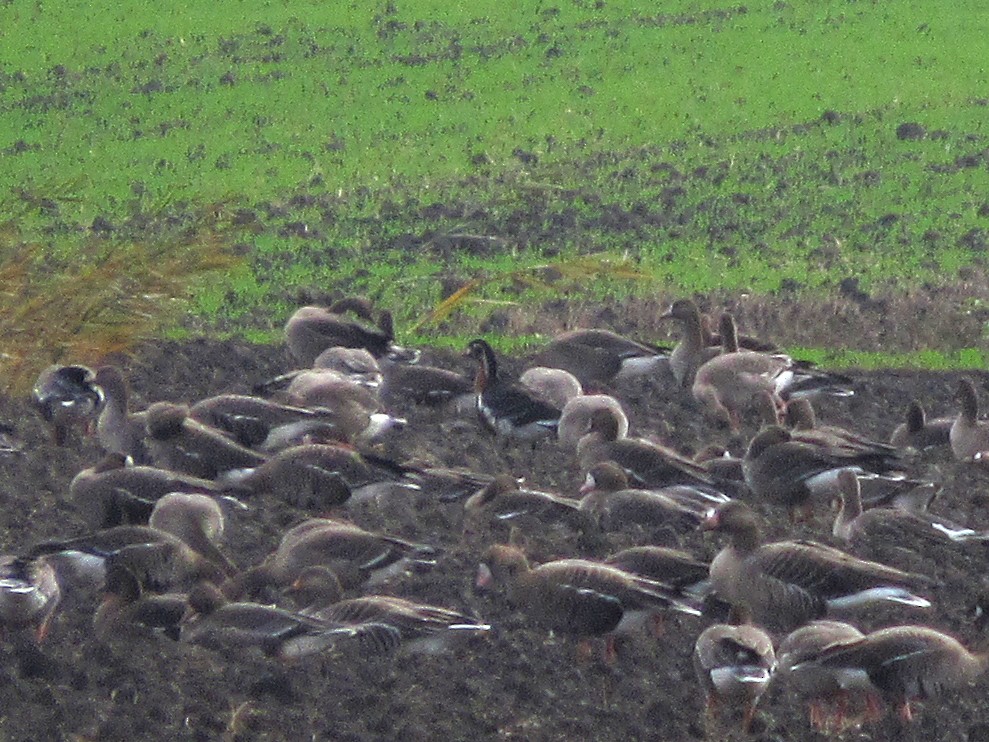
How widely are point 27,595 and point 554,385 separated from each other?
5508 millimetres

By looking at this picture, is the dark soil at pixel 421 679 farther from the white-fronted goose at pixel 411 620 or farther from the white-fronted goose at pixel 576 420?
the white-fronted goose at pixel 576 420

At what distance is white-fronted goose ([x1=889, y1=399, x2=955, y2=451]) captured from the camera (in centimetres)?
1317

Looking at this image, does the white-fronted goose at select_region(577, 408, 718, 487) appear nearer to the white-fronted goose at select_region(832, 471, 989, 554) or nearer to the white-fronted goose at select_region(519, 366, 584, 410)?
the white-fronted goose at select_region(832, 471, 989, 554)

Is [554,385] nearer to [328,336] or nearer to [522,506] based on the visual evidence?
[328,336]

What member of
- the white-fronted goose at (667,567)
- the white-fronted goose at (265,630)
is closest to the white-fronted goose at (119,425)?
the white-fronted goose at (265,630)

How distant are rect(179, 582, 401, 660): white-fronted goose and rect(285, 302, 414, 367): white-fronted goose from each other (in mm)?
5690

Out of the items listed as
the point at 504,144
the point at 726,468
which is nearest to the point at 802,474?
the point at 726,468

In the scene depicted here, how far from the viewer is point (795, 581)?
9.61m

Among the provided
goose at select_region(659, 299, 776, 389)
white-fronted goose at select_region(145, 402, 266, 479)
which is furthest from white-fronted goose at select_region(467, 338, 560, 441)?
goose at select_region(659, 299, 776, 389)

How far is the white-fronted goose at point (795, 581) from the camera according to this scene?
9469 millimetres

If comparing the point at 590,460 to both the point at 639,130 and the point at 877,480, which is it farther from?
the point at 639,130

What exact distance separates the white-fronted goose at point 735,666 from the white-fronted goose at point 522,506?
234 cm

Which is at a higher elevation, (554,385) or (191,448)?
(191,448)

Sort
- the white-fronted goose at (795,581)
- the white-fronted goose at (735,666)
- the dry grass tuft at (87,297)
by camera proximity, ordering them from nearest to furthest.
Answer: the white-fronted goose at (735,666), the white-fronted goose at (795,581), the dry grass tuft at (87,297)
